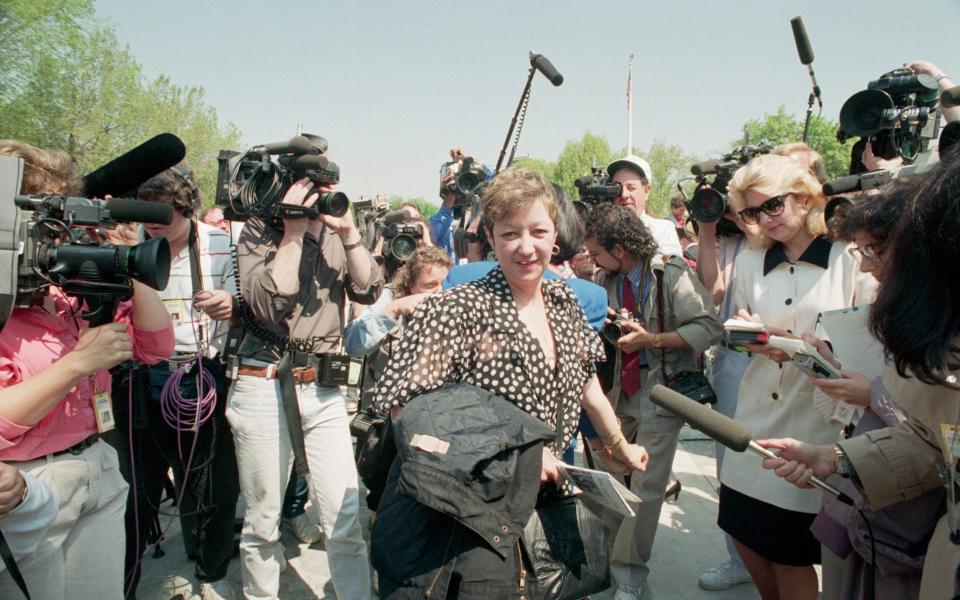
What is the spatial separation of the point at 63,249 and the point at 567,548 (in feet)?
5.81


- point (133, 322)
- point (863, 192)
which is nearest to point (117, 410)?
point (133, 322)

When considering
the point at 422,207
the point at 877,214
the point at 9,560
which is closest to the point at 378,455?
the point at 9,560

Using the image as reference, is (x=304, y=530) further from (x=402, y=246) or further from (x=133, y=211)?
(x=133, y=211)

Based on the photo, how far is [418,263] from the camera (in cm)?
374

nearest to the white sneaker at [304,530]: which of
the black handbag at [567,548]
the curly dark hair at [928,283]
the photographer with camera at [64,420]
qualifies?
the photographer with camera at [64,420]

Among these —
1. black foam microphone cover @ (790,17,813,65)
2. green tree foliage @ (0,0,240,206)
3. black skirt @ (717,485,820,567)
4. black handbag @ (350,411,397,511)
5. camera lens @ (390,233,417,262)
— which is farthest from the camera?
green tree foliage @ (0,0,240,206)

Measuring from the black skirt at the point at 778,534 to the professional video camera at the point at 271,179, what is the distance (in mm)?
2283

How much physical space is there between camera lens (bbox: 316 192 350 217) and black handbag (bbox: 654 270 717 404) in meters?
1.75

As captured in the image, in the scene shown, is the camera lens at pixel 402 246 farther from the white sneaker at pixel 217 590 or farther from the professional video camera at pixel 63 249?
the professional video camera at pixel 63 249

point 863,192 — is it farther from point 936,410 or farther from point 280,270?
point 280,270

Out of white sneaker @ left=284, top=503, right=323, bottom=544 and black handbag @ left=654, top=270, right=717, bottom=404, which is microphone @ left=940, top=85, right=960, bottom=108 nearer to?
black handbag @ left=654, top=270, right=717, bottom=404

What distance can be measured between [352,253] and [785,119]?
5046 cm

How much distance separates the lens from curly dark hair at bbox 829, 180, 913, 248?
191cm

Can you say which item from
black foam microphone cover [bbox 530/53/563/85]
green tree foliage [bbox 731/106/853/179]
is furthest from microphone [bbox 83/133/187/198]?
green tree foliage [bbox 731/106/853/179]
